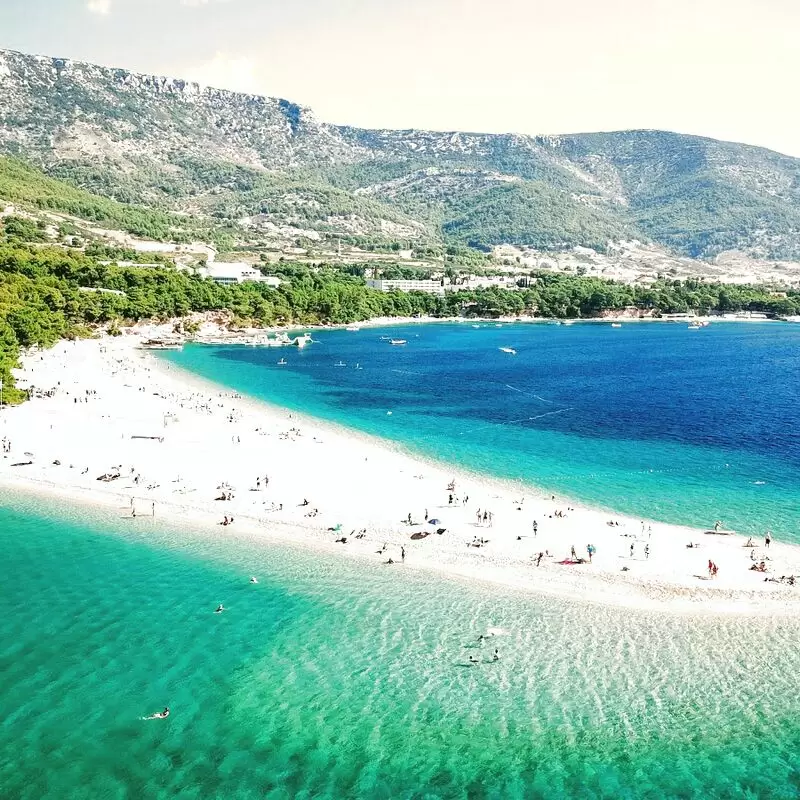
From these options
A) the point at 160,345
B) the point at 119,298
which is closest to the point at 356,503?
the point at 160,345

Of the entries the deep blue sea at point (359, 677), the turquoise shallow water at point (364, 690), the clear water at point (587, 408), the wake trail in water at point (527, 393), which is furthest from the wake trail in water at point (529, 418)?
the turquoise shallow water at point (364, 690)

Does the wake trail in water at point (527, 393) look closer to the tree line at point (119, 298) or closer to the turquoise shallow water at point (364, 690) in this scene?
the turquoise shallow water at point (364, 690)

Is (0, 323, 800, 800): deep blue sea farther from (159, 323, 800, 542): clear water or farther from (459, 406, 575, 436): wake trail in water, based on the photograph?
(459, 406, 575, 436): wake trail in water

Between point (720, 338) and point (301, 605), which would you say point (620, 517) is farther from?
point (720, 338)

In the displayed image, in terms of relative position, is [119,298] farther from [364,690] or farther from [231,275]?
[364,690]

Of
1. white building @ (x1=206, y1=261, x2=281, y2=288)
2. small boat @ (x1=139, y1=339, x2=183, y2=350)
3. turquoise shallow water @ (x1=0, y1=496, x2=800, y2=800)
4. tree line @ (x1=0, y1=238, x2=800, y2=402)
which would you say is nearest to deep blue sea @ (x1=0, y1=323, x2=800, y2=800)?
turquoise shallow water @ (x1=0, y1=496, x2=800, y2=800)

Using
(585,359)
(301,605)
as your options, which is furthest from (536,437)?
(585,359)
